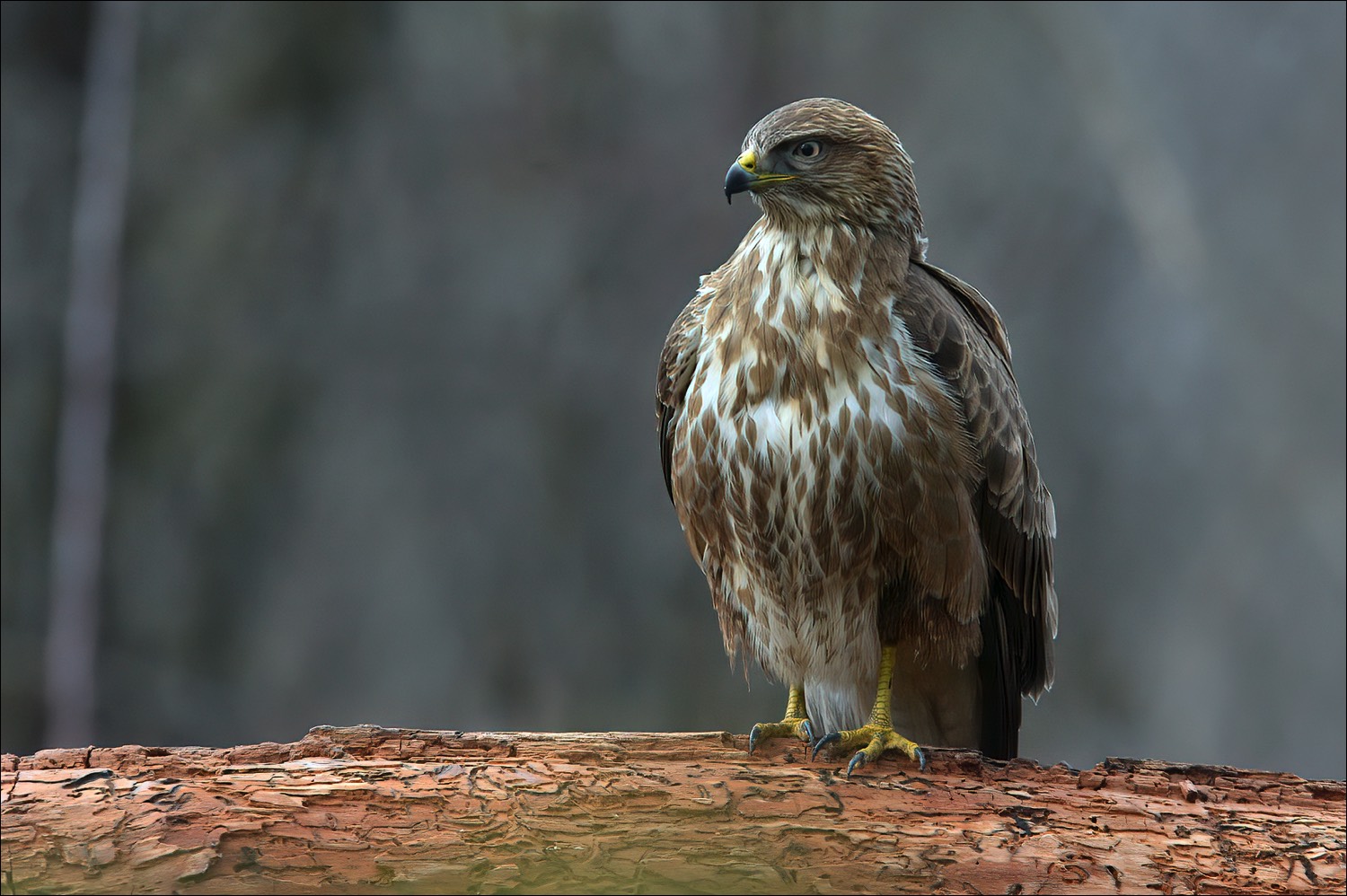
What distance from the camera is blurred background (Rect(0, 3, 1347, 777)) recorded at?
8.39 m

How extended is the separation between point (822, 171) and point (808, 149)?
9 cm

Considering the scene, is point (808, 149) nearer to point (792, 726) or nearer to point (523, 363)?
point (792, 726)

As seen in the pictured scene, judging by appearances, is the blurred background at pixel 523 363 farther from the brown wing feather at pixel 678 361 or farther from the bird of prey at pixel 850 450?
the bird of prey at pixel 850 450

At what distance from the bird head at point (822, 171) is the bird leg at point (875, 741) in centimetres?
158

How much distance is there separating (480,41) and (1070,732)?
20.0 feet

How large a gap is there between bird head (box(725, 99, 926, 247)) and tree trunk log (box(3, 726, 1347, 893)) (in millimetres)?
1802

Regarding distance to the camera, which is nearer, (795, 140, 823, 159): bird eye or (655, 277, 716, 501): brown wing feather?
(795, 140, 823, 159): bird eye

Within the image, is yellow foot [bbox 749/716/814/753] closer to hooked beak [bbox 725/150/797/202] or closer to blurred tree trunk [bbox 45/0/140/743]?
hooked beak [bbox 725/150/797/202]

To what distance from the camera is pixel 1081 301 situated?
8531 millimetres

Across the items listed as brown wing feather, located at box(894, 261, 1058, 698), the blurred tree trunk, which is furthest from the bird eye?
the blurred tree trunk

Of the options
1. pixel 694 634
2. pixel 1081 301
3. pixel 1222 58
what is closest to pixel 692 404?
pixel 694 634

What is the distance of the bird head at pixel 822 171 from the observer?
13.6 feet

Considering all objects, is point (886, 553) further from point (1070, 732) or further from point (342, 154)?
point (342, 154)

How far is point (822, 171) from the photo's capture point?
414 cm
